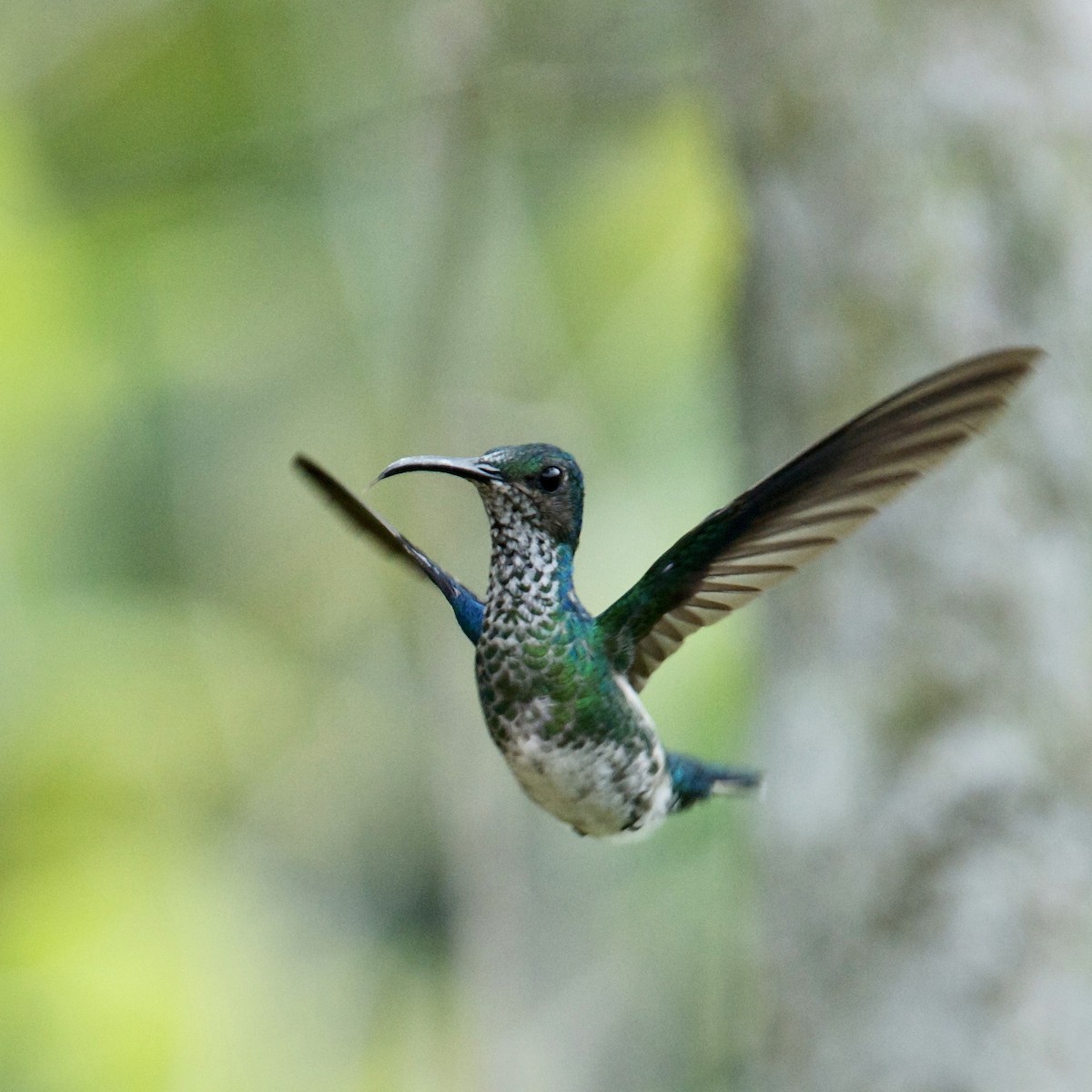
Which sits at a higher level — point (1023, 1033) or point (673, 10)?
point (673, 10)

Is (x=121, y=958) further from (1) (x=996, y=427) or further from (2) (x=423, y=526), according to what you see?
(1) (x=996, y=427)

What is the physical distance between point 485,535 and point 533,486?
214cm

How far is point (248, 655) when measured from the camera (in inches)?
193

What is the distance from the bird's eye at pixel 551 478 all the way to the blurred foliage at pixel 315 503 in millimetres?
1866

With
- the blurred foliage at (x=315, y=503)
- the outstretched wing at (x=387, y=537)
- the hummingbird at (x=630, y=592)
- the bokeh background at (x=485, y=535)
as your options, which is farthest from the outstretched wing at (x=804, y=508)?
the blurred foliage at (x=315, y=503)

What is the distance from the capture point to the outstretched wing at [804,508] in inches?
35.1

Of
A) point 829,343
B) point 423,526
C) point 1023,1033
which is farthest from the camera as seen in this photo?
point 829,343

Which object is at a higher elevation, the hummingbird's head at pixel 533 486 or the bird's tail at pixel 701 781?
the hummingbird's head at pixel 533 486

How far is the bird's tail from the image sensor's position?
1.35 m

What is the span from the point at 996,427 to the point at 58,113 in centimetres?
298

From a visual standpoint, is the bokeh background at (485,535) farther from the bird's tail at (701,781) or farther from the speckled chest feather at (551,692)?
the speckled chest feather at (551,692)

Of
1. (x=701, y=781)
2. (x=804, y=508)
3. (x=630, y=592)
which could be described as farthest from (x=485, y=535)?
(x=804, y=508)

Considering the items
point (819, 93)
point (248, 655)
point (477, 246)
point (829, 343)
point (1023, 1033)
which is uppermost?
point (819, 93)

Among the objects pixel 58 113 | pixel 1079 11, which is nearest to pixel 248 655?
pixel 58 113
